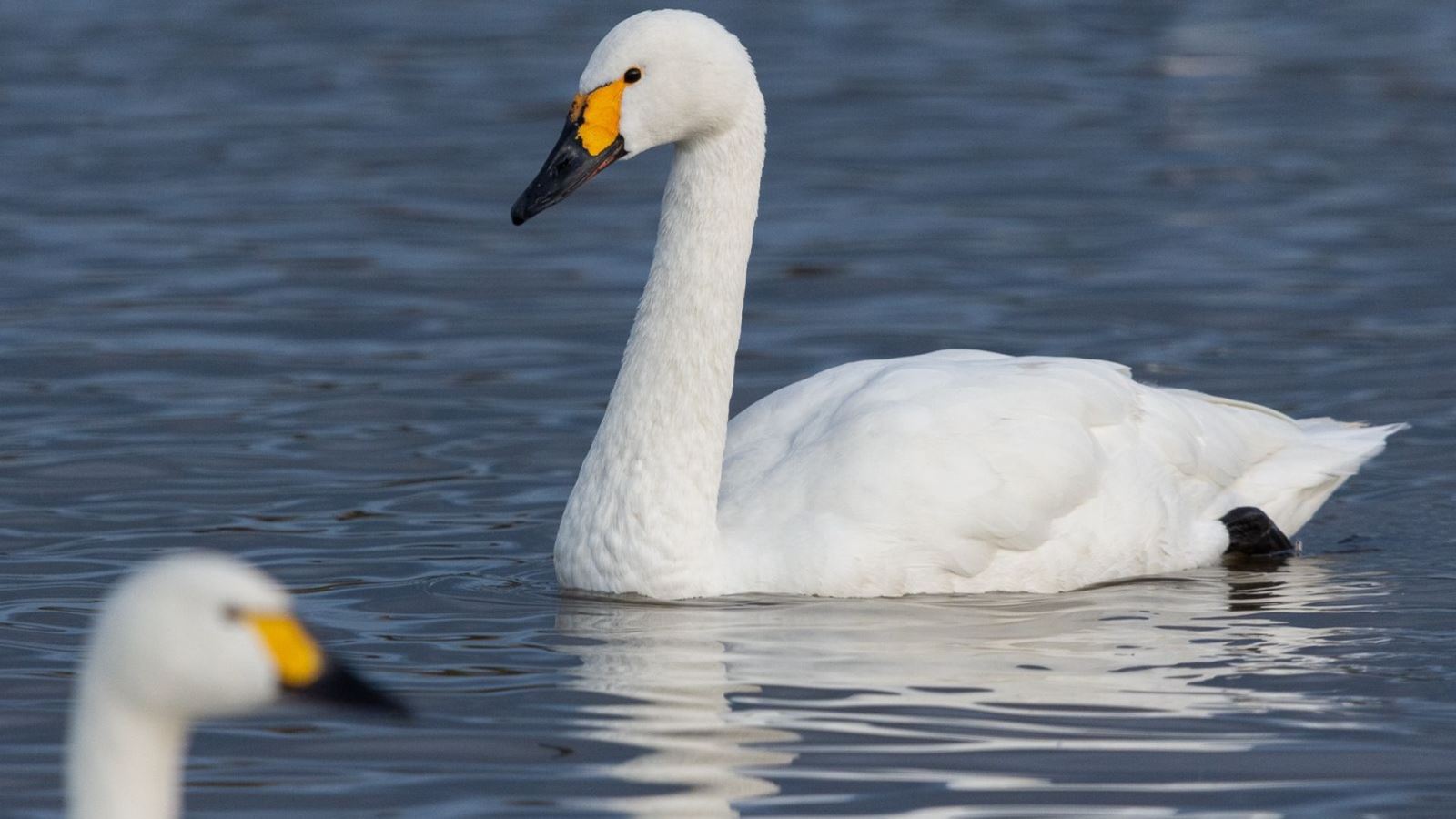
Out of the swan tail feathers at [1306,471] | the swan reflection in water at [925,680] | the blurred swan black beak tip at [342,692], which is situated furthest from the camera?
the swan tail feathers at [1306,471]

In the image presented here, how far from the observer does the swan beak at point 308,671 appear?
15.5 feet

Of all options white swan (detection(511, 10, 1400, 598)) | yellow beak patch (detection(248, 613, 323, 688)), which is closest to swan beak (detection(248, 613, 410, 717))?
yellow beak patch (detection(248, 613, 323, 688))

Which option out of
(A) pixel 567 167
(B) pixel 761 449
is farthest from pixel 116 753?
(B) pixel 761 449

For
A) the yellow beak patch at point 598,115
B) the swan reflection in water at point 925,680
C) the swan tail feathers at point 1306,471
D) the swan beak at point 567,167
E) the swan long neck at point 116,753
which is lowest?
the swan reflection in water at point 925,680

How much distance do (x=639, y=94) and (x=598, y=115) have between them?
0.49 feet

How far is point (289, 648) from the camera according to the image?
15.5 ft

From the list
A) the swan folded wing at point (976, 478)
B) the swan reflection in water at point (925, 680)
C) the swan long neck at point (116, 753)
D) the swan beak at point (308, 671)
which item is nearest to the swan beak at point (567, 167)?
the swan folded wing at point (976, 478)

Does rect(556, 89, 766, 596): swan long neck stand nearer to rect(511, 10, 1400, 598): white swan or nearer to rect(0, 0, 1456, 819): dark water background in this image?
rect(511, 10, 1400, 598): white swan

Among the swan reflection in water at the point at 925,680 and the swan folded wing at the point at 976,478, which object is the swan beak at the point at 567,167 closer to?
the swan folded wing at the point at 976,478

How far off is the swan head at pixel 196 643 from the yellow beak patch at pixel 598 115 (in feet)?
12.2

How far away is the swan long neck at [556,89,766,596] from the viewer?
327 inches

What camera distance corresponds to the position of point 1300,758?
6707 mm

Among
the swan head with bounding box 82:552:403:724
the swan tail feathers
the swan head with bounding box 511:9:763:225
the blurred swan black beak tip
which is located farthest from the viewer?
the swan tail feathers

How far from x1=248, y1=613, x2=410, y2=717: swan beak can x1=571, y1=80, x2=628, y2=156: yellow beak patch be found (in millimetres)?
3632
